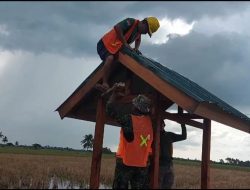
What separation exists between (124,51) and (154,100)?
1.10 meters

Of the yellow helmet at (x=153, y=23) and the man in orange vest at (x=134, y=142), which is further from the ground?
the yellow helmet at (x=153, y=23)

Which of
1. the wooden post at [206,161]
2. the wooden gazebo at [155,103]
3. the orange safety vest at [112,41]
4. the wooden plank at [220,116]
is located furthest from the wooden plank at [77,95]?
the wooden post at [206,161]

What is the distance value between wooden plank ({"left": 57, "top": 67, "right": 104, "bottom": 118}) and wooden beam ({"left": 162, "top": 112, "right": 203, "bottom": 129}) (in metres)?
1.52

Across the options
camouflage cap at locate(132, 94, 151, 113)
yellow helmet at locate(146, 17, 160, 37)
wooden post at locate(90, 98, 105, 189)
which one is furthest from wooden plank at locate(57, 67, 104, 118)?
camouflage cap at locate(132, 94, 151, 113)

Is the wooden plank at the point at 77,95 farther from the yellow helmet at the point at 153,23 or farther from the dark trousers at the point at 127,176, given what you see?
the dark trousers at the point at 127,176

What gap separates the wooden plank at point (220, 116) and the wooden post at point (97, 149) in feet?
7.50

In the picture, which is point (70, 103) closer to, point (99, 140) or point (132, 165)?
point (99, 140)

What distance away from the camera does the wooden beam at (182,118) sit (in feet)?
32.7

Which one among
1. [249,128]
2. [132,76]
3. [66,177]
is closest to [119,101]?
[132,76]

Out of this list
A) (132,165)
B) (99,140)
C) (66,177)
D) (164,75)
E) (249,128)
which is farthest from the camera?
(66,177)

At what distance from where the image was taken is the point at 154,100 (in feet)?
31.7

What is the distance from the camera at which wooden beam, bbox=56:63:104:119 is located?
1000cm

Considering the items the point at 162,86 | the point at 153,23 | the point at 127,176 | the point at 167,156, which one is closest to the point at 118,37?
the point at 153,23

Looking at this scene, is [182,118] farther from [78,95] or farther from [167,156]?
[78,95]
